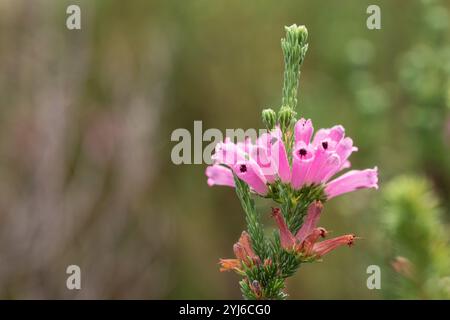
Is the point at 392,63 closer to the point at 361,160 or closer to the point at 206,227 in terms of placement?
the point at 361,160

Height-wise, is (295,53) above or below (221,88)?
below

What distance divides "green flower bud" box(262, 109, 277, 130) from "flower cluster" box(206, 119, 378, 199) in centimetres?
2

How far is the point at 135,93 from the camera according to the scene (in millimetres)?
5000

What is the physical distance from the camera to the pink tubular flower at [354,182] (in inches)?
57.4

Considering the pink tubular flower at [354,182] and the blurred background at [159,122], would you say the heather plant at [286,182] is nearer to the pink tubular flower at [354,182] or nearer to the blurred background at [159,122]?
the pink tubular flower at [354,182]

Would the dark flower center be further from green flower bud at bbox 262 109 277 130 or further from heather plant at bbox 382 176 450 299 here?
heather plant at bbox 382 176 450 299

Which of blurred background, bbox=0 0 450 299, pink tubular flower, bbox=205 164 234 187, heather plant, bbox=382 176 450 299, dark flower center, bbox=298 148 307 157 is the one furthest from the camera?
blurred background, bbox=0 0 450 299

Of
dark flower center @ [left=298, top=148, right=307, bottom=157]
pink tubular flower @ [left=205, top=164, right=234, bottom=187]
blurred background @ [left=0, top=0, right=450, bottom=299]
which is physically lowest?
pink tubular flower @ [left=205, top=164, right=234, bottom=187]

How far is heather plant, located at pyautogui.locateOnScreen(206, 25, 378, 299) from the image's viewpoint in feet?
4.54

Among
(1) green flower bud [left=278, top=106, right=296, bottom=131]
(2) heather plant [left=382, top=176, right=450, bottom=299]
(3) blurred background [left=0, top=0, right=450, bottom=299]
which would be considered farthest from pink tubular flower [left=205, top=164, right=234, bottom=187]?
(3) blurred background [left=0, top=0, right=450, bottom=299]
